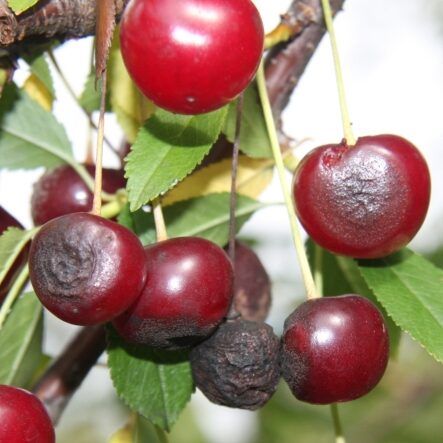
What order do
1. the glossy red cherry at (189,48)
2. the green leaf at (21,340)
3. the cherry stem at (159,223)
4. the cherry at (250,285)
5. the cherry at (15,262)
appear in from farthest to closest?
1. the cherry at (250,285)
2. the green leaf at (21,340)
3. the cherry at (15,262)
4. the cherry stem at (159,223)
5. the glossy red cherry at (189,48)

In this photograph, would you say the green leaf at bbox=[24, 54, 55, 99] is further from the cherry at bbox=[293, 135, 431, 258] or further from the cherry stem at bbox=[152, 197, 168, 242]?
the cherry at bbox=[293, 135, 431, 258]

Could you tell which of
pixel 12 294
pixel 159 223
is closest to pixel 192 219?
pixel 159 223

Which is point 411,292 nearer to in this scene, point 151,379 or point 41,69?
point 151,379

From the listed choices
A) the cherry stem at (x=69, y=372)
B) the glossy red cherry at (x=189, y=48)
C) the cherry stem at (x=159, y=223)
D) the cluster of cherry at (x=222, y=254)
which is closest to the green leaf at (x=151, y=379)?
the cluster of cherry at (x=222, y=254)

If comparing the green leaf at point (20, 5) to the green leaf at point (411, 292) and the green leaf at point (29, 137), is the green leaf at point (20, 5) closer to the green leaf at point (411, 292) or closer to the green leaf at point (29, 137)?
the green leaf at point (29, 137)

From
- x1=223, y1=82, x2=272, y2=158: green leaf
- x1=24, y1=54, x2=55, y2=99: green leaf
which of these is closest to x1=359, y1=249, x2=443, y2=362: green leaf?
x1=223, y1=82, x2=272, y2=158: green leaf

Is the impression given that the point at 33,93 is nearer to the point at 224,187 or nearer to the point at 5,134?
the point at 5,134

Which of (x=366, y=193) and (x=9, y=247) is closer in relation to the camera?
(x=366, y=193)
